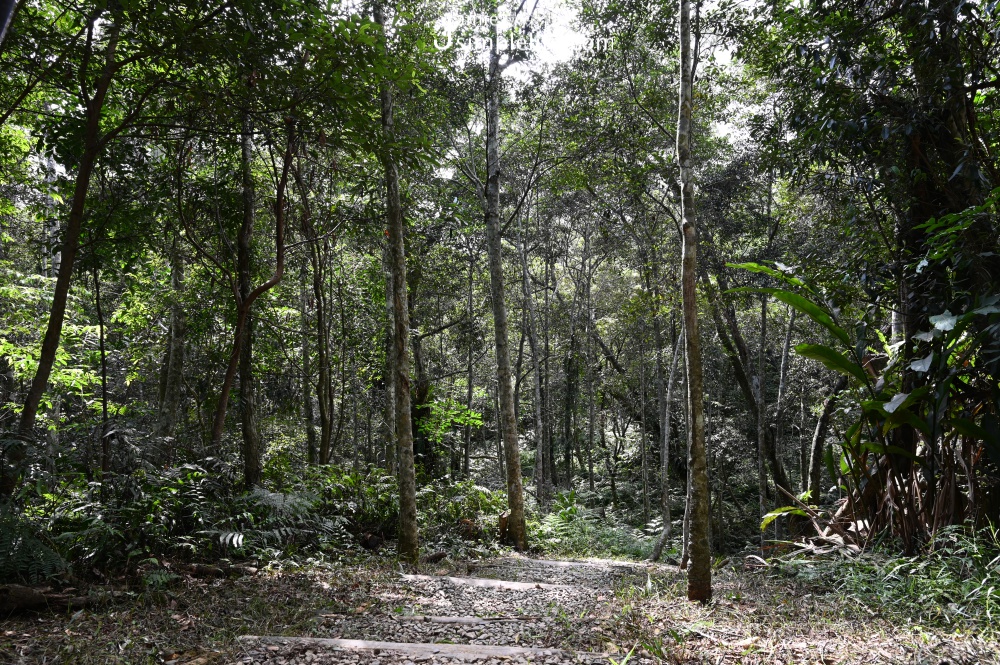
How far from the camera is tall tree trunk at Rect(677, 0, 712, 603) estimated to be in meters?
4.29

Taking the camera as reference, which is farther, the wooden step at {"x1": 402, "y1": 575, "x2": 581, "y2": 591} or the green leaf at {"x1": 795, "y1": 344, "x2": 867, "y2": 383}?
the wooden step at {"x1": 402, "y1": 575, "x2": 581, "y2": 591}

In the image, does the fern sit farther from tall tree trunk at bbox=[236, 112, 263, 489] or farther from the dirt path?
tall tree trunk at bbox=[236, 112, 263, 489]

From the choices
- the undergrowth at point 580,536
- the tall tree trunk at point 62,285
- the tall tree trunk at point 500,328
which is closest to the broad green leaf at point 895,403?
the tall tree trunk at point 500,328

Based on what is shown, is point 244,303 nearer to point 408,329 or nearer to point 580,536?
point 408,329

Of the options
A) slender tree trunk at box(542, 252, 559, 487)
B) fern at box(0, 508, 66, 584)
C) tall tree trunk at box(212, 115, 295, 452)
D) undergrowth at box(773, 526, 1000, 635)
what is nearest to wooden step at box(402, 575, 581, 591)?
undergrowth at box(773, 526, 1000, 635)

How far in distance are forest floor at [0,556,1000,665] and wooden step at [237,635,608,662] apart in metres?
0.01

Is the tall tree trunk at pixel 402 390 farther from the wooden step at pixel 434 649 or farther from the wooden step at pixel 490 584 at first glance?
the wooden step at pixel 434 649

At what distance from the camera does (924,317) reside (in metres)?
5.52

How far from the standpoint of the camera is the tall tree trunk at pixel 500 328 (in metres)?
8.91

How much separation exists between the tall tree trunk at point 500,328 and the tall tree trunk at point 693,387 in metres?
4.48

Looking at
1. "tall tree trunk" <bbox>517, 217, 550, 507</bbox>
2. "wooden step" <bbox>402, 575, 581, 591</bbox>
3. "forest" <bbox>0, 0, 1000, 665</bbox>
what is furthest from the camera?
"tall tree trunk" <bbox>517, 217, 550, 507</bbox>

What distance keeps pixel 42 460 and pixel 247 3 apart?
13.1ft

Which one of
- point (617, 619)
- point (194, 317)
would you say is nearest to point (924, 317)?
point (617, 619)

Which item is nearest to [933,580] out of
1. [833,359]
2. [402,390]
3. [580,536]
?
[833,359]
